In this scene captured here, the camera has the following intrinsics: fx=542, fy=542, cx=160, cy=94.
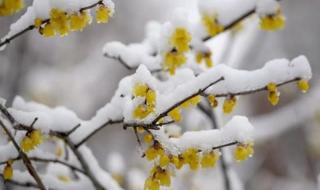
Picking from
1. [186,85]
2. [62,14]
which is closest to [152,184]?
[186,85]

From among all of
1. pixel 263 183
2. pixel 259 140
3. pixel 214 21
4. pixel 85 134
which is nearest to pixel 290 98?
pixel 263 183

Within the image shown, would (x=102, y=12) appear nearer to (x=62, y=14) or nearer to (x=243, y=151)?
(x=62, y=14)

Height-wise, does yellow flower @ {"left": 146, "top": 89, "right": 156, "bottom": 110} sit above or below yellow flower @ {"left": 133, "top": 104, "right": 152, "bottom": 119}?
above

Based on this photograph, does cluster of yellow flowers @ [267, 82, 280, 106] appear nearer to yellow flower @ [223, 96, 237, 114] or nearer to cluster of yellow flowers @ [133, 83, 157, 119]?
yellow flower @ [223, 96, 237, 114]

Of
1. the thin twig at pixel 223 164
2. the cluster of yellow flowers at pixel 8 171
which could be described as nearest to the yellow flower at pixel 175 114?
the cluster of yellow flowers at pixel 8 171

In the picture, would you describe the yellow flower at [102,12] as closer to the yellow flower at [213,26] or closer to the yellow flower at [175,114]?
the yellow flower at [175,114]

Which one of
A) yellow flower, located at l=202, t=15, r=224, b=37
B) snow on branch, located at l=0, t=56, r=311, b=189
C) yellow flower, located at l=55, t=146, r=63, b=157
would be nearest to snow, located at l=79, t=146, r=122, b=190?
yellow flower, located at l=55, t=146, r=63, b=157

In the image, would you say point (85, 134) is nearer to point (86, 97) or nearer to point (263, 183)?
point (263, 183)
